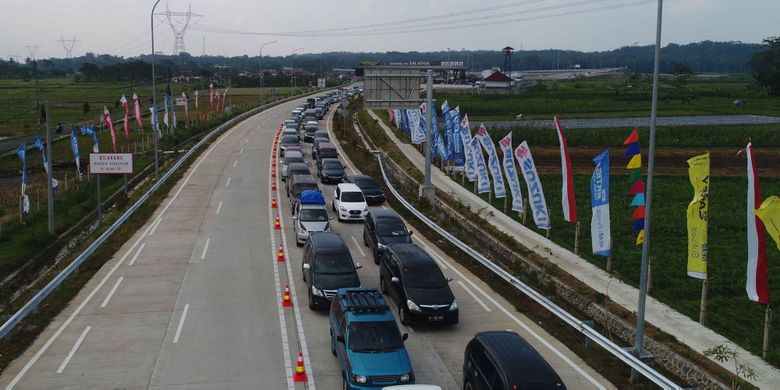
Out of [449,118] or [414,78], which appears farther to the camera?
[449,118]

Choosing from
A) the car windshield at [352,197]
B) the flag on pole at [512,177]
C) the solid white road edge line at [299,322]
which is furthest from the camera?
the car windshield at [352,197]

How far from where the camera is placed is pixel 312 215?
28.8 m

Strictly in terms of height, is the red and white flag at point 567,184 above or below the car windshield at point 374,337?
above

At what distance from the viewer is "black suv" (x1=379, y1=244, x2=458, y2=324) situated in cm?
1884

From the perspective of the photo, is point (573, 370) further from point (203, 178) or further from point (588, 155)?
point (588, 155)

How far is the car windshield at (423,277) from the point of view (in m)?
19.7

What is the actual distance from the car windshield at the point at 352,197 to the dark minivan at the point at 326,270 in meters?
10.8

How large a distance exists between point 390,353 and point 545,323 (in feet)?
20.6

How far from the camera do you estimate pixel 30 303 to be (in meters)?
19.0

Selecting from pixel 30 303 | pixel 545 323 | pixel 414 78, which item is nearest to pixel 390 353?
pixel 545 323

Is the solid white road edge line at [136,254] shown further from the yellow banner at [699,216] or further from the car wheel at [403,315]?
the yellow banner at [699,216]

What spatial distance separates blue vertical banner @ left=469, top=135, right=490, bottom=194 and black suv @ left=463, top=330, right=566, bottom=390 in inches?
828

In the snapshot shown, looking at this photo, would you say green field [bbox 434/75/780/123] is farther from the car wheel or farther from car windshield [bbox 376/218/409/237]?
the car wheel

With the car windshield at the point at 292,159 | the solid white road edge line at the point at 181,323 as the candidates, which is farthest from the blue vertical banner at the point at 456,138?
the solid white road edge line at the point at 181,323
